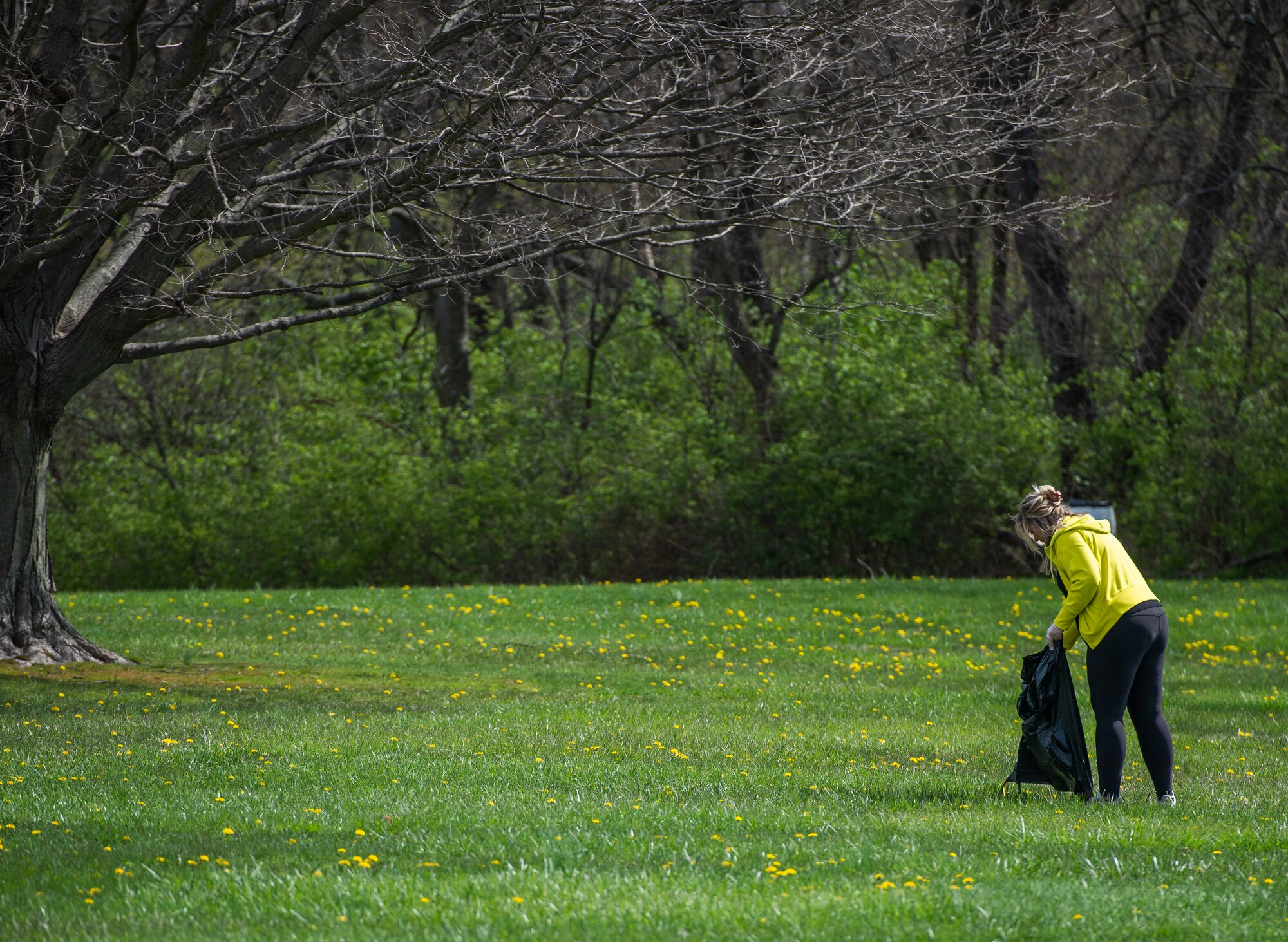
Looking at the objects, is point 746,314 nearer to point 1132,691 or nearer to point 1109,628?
point 1132,691

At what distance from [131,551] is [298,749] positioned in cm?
1457

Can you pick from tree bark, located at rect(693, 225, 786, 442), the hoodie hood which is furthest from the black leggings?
tree bark, located at rect(693, 225, 786, 442)

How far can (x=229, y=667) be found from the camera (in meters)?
11.8

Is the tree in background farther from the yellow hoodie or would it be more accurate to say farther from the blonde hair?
the yellow hoodie

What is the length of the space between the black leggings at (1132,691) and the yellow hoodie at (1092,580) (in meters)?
0.06

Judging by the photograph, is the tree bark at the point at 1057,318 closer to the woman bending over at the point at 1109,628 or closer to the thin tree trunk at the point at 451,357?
the thin tree trunk at the point at 451,357

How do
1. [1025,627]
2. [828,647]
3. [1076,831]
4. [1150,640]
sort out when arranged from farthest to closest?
[1025,627], [828,647], [1150,640], [1076,831]

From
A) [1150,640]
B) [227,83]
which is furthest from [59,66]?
[1150,640]

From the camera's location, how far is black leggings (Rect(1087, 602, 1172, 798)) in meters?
6.45

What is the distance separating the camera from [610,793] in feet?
22.2

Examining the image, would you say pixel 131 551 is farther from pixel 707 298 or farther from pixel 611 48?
pixel 611 48

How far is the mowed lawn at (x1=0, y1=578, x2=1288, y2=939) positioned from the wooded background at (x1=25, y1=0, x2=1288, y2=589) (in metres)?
5.60

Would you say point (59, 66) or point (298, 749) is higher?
point (59, 66)

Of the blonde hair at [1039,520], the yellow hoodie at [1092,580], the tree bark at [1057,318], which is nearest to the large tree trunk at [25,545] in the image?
the blonde hair at [1039,520]
